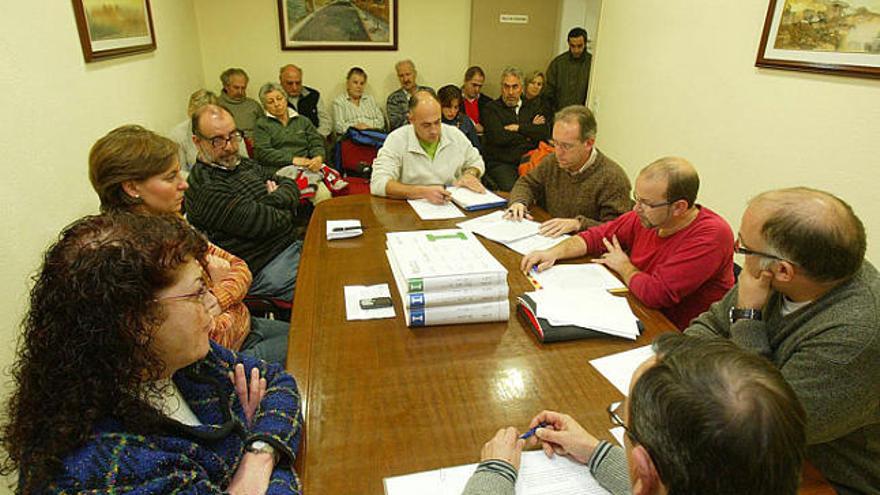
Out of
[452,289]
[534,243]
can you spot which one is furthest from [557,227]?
[452,289]

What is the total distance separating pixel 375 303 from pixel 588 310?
0.61 metres

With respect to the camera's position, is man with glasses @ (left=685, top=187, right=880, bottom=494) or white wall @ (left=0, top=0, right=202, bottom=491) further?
white wall @ (left=0, top=0, right=202, bottom=491)

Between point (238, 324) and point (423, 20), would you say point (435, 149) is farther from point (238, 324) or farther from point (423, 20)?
point (423, 20)

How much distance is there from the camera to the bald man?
267cm

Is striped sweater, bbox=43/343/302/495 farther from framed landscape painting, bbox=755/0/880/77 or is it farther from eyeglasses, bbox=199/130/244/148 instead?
framed landscape painting, bbox=755/0/880/77

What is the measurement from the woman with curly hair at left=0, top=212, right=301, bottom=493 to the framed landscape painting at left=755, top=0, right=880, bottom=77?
100 inches

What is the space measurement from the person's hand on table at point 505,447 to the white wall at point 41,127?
153 centimetres

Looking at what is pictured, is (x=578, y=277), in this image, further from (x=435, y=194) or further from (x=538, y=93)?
(x=538, y=93)

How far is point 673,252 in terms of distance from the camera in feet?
5.44

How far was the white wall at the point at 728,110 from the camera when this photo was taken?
2137 millimetres

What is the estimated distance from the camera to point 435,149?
111 inches

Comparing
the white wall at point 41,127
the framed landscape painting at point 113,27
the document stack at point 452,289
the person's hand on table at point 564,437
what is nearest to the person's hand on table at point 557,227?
the document stack at point 452,289

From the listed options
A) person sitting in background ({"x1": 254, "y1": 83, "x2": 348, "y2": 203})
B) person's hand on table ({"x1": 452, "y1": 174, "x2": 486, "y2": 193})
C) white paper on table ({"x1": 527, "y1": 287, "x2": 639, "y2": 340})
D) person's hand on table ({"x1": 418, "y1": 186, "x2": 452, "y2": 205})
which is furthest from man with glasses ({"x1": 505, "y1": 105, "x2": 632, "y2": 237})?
person sitting in background ({"x1": 254, "y1": 83, "x2": 348, "y2": 203})

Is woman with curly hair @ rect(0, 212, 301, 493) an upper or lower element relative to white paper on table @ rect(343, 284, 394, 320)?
upper
